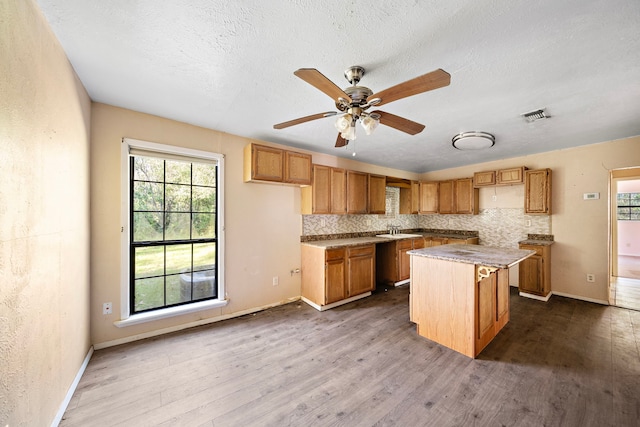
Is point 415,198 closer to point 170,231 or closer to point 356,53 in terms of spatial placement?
point 356,53

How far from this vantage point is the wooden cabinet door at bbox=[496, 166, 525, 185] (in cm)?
397

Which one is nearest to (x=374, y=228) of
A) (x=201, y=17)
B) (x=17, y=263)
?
(x=201, y=17)

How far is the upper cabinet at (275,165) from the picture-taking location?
116 inches

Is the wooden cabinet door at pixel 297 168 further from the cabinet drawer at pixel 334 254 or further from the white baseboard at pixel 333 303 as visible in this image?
the white baseboard at pixel 333 303

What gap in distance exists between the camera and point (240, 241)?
3109 mm

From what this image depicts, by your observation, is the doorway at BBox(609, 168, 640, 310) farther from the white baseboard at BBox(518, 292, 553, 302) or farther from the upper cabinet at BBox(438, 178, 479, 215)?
the upper cabinet at BBox(438, 178, 479, 215)

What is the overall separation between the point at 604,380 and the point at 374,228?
11.0 feet

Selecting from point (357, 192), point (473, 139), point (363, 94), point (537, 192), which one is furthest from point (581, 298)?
point (363, 94)

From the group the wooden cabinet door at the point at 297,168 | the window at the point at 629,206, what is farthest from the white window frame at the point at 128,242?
the window at the point at 629,206

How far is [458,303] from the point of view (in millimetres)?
2260

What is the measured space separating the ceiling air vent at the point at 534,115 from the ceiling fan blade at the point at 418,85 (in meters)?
1.82

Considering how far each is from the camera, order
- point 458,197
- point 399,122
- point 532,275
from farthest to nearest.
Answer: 1. point 458,197
2. point 532,275
3. point 399,122

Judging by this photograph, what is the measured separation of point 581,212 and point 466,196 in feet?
5.19

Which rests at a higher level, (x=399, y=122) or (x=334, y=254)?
(x=399, y=122)
